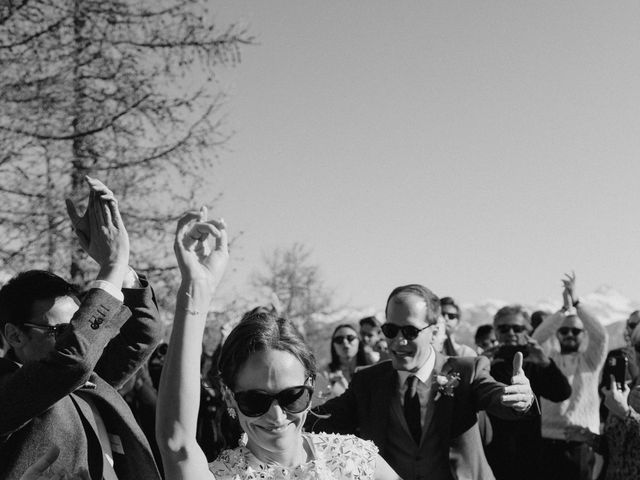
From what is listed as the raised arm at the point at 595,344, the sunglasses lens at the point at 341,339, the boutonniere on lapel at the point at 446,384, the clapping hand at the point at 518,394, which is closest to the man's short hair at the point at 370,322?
the sunglasses lens at the point at 341,339

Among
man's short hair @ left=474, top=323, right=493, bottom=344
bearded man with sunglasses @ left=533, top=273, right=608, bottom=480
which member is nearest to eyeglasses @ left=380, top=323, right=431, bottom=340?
bearded man with sunglasses @ left=533, top=273, right=608, bottom=480

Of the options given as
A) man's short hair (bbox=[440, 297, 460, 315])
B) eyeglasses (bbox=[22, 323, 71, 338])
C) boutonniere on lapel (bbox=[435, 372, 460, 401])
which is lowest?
boutonniere on lapel (bbox=[435, 372, 460, 401])

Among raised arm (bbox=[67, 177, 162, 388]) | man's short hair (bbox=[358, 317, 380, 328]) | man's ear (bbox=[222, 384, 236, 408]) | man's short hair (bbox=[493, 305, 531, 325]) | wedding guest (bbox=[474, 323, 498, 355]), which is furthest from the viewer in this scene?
man's short hair (bbox=[358, 317, 380, 328])

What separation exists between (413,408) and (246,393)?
2225 millimetres

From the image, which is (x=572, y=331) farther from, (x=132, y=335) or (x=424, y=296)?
(x=132, y=335)

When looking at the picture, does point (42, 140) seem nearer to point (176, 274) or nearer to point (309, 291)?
point (176, 274)

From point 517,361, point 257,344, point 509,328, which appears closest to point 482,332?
point 509,328

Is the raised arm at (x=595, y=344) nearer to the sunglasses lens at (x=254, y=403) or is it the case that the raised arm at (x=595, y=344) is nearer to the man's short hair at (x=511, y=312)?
the man's short hair at (x=511, y=312)

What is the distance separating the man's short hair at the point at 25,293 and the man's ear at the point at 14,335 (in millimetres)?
19

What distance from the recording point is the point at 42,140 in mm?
8461

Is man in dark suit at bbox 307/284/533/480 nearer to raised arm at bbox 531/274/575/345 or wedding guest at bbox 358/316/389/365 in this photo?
raised arm at bbox 531/274/575/345

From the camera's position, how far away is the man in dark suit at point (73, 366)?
258cm

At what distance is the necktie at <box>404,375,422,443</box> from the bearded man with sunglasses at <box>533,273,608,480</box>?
3361 millimetres

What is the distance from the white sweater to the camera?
755 cm
